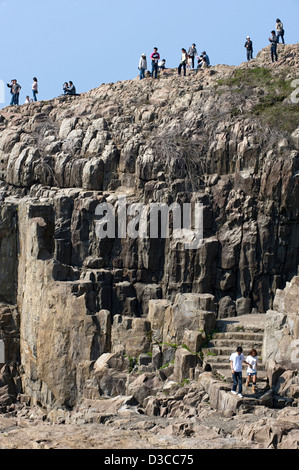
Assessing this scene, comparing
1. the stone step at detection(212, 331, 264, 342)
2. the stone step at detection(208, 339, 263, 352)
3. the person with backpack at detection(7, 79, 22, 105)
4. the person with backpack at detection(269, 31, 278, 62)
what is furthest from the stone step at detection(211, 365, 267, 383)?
the person with backpack at detection(7, 79, 22, 105)

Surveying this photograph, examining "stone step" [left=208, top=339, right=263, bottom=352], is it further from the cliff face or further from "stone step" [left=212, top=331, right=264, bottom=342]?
the cliff face

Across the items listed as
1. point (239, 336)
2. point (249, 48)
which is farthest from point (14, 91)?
point (239, 336)

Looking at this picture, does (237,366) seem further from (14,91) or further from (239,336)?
(14,91)

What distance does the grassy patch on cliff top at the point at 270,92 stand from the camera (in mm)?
43181

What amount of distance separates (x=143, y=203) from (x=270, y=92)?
970 cm

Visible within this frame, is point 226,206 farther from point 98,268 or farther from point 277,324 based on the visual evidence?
point 277,324

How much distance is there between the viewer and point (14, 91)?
176ft

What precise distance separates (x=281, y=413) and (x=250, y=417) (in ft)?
2.81

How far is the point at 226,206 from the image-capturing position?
41.1 m

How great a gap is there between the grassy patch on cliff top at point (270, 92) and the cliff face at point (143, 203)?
10cm

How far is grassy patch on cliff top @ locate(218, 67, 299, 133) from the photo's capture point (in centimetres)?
4318

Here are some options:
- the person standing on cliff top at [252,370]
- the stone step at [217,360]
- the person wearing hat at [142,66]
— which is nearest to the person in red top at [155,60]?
the person wearing hat at [142,66]

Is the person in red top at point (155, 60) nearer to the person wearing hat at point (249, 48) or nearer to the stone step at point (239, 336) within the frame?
the person wearing hat at point (249, 48)
